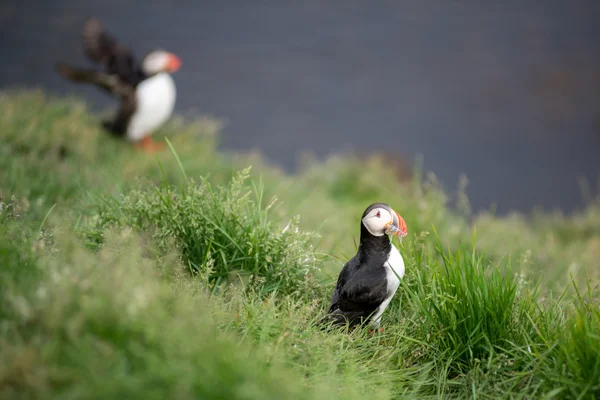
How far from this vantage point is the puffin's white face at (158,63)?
5.71 m

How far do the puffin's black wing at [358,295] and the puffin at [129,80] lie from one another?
3614 mm

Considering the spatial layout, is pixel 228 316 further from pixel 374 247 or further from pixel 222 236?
pixel 374 247

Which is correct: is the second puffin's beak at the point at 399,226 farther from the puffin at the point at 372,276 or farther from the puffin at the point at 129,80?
the puffin at the point at 129,80

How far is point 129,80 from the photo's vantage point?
577cm

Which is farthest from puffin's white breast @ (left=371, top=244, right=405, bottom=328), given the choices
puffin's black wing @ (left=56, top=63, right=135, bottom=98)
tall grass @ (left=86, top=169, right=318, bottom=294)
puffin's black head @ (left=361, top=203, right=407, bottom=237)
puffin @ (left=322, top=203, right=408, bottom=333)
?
puffin's black wing @ (left=56, top=63, right=135, bottom=98)

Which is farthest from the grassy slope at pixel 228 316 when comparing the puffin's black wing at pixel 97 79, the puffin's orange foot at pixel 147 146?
the puffin's black wing at pixel 97 79

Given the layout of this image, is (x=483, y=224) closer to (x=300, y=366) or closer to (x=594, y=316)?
(x=594, y=316)

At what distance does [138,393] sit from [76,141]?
13.5ft

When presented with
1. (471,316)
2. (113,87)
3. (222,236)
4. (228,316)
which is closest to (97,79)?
(113,87)

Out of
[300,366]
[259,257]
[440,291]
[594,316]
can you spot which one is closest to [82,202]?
[259,257]

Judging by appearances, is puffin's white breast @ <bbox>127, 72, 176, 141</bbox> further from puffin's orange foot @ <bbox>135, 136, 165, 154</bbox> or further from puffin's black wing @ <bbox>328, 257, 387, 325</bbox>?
puffin's black wing @ <bbox>328, 257, 387, 325</bbox>

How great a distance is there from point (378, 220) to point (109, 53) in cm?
426

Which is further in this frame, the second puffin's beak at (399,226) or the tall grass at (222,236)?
the tall grass at (222,236)

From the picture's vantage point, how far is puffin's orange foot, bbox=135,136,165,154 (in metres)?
5.59
